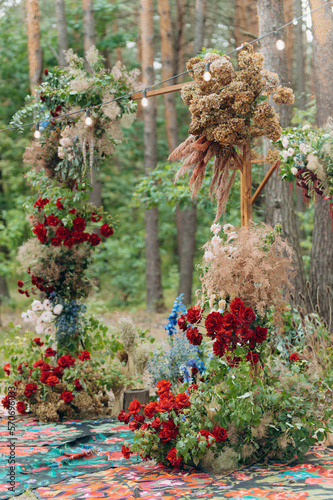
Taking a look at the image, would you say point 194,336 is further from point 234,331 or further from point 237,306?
point 237,306

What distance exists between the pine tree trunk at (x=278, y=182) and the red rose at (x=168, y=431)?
4.19m

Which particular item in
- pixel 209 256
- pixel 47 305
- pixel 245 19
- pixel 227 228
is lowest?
pixel 47 305

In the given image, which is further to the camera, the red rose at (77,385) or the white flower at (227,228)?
the red rose at (77,385)

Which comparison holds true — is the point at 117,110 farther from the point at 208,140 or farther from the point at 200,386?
the point at 200,386

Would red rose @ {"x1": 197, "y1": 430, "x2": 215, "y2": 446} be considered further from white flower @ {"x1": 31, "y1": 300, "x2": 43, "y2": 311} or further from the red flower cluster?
white flower @ {"x1": 31, "y1": 300, "x2": 43, "y2": 311}

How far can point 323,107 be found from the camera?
7629 mm

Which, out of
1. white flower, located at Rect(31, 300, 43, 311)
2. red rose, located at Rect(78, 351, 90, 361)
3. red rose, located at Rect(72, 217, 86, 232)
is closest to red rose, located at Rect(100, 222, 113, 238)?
red rose, located at Rect(72, 217, 86, 232)

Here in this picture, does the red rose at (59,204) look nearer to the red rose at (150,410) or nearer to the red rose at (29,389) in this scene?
the red rose at (29,389)

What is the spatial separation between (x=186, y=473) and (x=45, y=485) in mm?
939

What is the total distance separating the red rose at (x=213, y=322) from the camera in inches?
150

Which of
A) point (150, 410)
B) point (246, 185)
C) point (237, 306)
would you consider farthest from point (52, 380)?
point (246, 185)

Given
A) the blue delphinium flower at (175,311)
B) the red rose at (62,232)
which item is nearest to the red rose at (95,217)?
the red rose at (62,232)

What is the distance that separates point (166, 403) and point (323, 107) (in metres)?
5.50

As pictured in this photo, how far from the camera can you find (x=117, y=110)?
539 cm
